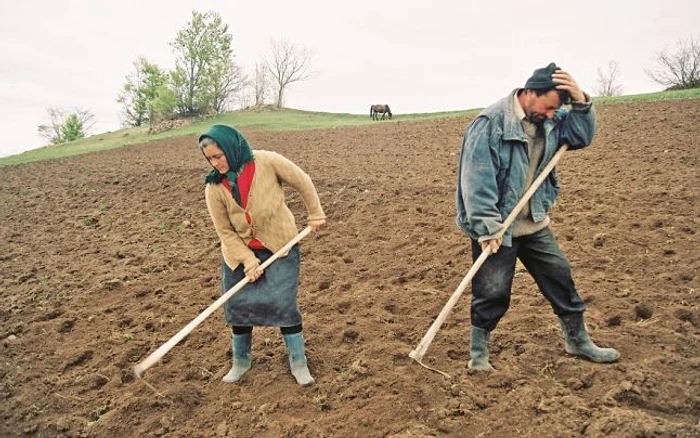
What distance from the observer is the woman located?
11.3 ft

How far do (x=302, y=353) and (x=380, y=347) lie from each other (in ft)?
2.11

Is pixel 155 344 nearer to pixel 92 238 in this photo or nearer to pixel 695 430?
pixel 695 430

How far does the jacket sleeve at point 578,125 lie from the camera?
3113 mm

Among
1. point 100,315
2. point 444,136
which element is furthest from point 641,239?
point 444,136

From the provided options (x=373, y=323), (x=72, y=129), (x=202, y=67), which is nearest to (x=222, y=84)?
(x=202, y=67)

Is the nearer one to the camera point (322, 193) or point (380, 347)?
point (380, 347)

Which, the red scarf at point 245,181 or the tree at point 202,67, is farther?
the tree at point 202,67

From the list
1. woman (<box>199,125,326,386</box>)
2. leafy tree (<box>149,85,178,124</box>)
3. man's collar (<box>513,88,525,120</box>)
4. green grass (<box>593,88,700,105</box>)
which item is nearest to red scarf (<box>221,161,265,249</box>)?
woman (<box>199,125,326,386</box>)

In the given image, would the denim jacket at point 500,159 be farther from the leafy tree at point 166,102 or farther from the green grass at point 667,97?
the leafy tree at point 166,102

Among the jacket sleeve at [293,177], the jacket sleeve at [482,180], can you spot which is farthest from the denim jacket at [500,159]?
the jacket sleeve at [293,177]

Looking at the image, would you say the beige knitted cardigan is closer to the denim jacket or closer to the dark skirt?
the dark skirt

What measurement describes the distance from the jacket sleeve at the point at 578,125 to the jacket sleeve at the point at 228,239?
2.10m

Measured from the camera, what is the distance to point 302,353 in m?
3.68

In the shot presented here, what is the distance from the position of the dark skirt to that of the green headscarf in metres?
0.51
